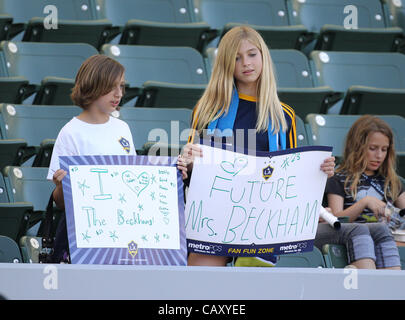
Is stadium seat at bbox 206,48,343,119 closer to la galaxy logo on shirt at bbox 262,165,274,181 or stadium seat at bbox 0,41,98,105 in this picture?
stadium seat at bbox 0,41,98,105

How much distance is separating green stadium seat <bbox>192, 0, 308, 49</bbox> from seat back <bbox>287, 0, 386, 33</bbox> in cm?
9

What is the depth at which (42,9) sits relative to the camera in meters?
4.80

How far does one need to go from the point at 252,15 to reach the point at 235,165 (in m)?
2.92

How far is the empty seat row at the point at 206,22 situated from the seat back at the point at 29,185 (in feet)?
4.30

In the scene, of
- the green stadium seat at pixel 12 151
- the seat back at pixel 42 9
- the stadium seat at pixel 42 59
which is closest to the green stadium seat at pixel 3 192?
the green stadium seat at pixel 12 151

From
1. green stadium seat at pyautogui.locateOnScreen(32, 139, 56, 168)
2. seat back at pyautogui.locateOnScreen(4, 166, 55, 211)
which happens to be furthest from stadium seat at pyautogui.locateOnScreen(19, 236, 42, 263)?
green stadium seat at pyautogui.locateOnScreen(32, 139, 56, 168)

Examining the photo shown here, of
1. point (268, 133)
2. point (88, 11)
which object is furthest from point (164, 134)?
point (268, 133)

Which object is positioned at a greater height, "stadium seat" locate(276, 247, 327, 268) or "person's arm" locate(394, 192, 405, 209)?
"person's arm" locate(394, 192, 405, 209)

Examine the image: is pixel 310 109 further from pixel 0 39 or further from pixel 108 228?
pixel 108 228

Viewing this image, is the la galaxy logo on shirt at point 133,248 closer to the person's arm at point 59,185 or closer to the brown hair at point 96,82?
the person's arm at point 59,185

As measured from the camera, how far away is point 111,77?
271cm

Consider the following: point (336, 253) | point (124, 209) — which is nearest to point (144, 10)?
point (336, 253)

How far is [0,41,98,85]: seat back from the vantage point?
14.3ft
